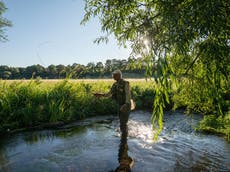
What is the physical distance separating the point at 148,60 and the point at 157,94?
0.44 metres

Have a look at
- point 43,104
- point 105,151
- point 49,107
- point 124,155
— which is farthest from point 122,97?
point 43,104

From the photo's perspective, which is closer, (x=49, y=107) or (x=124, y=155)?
(x=124, y=155)

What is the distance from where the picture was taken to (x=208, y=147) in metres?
7.30

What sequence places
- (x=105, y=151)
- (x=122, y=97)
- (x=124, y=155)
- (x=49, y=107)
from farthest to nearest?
(x=49, y=107)
(x=105, y=151)
(x=122, y=97)
(x=124, y=155)

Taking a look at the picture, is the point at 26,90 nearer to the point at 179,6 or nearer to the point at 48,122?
the point at 48,122

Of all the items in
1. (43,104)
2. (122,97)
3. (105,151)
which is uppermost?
(122,97)

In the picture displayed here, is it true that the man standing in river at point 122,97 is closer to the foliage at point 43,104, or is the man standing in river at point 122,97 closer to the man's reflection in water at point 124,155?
the man's reflection in water at point 124,155

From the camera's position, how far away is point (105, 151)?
22.5 feet

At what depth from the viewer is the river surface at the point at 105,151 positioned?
5.68 m

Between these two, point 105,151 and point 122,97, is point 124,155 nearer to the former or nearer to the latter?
point 105,151

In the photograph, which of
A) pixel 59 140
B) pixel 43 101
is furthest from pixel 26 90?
pixel 59 140

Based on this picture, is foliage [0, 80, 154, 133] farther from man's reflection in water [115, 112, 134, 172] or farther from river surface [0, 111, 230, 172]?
man's reflection in water [115, 112, 134, 172]

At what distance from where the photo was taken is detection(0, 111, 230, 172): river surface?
5.68 meters

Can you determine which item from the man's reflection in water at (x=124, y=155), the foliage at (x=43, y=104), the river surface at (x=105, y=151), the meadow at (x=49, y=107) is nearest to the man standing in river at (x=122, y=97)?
the man's reflection in water at (x=124, y=155)
